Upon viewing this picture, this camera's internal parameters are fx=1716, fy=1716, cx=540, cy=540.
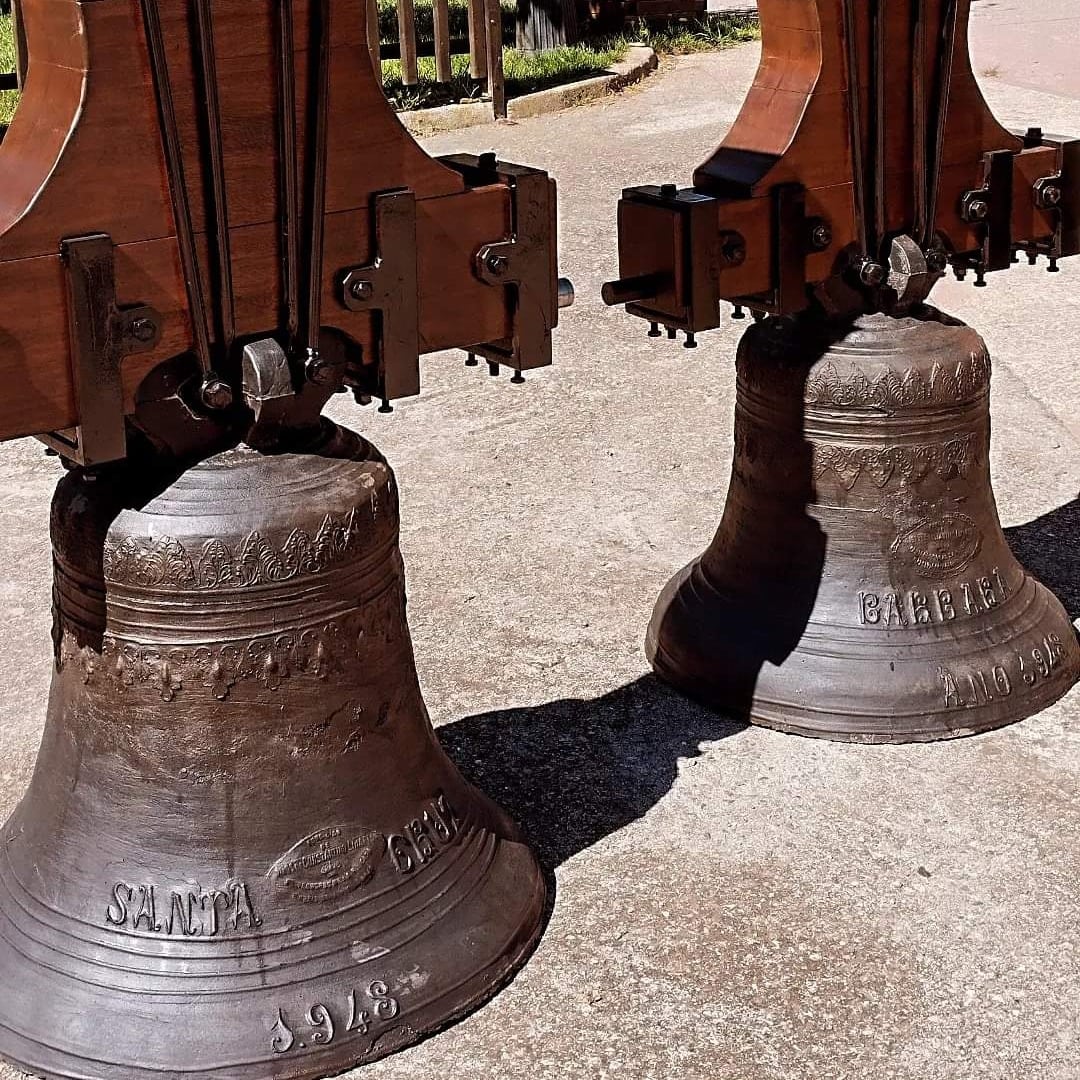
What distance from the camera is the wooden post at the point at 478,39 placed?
35.4ft

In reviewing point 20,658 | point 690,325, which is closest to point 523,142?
point 20,658

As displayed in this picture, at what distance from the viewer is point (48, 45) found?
8.89 ft

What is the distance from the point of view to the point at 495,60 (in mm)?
10789

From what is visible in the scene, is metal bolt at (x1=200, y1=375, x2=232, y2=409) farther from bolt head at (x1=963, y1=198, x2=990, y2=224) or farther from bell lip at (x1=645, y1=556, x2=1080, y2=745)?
bolt head at (x1=963, y1=198, x2=990, y2=224)

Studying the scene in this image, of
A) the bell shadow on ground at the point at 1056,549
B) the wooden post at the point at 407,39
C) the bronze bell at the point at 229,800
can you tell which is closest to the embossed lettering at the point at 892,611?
the bell shadow on ground at the point at 1056,549

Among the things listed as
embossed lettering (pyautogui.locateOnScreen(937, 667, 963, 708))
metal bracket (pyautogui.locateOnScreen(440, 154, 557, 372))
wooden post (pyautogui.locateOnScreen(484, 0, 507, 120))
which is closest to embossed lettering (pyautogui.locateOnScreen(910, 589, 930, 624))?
embossed lettering (pyautogui.locateOnScreen(937, 667, 963, 708))

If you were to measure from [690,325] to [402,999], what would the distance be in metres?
1.47

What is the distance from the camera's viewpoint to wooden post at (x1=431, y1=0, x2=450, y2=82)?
11.0 meters

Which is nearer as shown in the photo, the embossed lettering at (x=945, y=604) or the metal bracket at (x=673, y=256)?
the metal bracket at (x=673, y=256)

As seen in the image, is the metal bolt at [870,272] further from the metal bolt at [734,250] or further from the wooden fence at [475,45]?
the wooden fence at [475,45]

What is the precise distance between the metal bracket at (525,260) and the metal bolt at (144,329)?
24.7 inches

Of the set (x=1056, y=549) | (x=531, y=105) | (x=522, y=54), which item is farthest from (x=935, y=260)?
(x=522, y=54)

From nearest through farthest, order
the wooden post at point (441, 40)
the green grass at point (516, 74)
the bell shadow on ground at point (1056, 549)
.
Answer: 1. the bell shadow on ground at point (1056, 549)
2. the wooden post at point (441, 40)
3. the green grass at point (516, 74)

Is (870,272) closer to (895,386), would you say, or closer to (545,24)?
(895,386)
